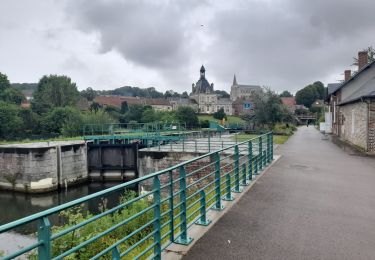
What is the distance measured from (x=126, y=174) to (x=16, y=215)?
9826 mm

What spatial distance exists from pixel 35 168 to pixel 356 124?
21.5m

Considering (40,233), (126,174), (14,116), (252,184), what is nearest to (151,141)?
(126,174)

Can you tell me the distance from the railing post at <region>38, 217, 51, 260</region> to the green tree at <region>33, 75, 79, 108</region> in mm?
72813

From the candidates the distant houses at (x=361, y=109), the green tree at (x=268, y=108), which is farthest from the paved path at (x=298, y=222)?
the green tree at (x=268, y=108)

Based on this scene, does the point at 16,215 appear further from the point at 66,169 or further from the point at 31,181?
the point at 66,169

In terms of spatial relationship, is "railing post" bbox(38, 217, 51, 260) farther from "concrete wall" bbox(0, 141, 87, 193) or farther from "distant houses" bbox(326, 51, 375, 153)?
"concrete wall" bbox(0, 141, 87, 193)

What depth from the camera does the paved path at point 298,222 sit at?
4516mm

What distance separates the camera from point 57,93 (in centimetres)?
7194

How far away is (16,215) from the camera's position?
57.4ft

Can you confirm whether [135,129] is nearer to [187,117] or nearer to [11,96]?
[187,117]

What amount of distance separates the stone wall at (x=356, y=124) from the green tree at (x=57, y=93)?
60039 millimetres

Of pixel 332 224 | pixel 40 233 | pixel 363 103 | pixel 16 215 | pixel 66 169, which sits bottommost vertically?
pixel 16 215

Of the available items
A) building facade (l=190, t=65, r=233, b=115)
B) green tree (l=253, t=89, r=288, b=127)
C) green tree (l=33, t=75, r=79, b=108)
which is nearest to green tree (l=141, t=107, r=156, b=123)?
green tree (l=33, t=75, r=79, b=108)

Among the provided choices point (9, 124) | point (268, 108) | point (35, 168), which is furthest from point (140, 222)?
point (9, 124)
